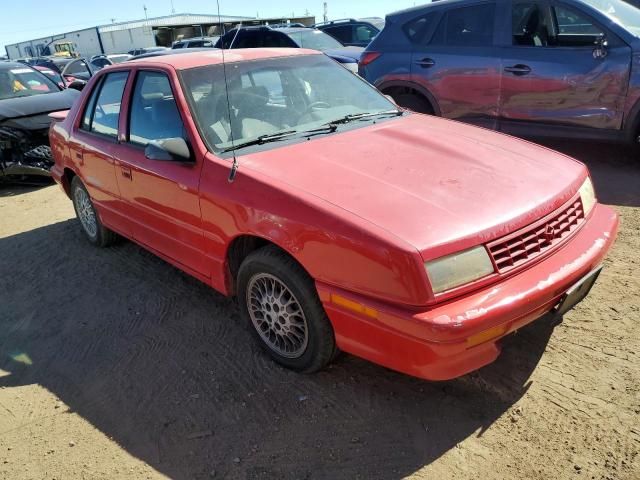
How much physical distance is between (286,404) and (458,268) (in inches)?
45.3

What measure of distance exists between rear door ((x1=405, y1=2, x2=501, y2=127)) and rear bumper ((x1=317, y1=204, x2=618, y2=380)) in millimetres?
3969

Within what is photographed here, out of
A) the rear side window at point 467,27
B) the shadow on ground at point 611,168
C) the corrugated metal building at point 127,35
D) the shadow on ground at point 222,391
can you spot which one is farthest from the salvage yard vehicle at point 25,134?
the corrugated metal building at point 127,35

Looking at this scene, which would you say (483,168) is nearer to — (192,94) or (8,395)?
(192,94)

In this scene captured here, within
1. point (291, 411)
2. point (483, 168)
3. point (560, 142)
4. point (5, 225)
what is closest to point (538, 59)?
point (560, 142)

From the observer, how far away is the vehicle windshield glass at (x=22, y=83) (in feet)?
Result: 27.8

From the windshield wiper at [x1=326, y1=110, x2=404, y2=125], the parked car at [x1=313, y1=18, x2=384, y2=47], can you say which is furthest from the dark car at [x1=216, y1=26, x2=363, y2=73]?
the windshield wiper at [x1=326, y1=110, x2=404, y2=125]

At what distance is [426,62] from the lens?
6457 mm

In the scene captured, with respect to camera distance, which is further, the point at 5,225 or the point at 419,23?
the point at 419,23

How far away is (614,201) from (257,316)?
3.63m

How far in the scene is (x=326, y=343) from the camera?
269cm

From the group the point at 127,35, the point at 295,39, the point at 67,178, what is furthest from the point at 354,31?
the point at 127,35

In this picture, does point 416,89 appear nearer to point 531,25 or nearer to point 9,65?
point 531,25

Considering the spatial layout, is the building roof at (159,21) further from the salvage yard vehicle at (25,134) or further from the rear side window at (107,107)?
the rear side window at (107,107)

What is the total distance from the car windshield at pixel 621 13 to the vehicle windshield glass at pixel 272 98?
10.0 ft
